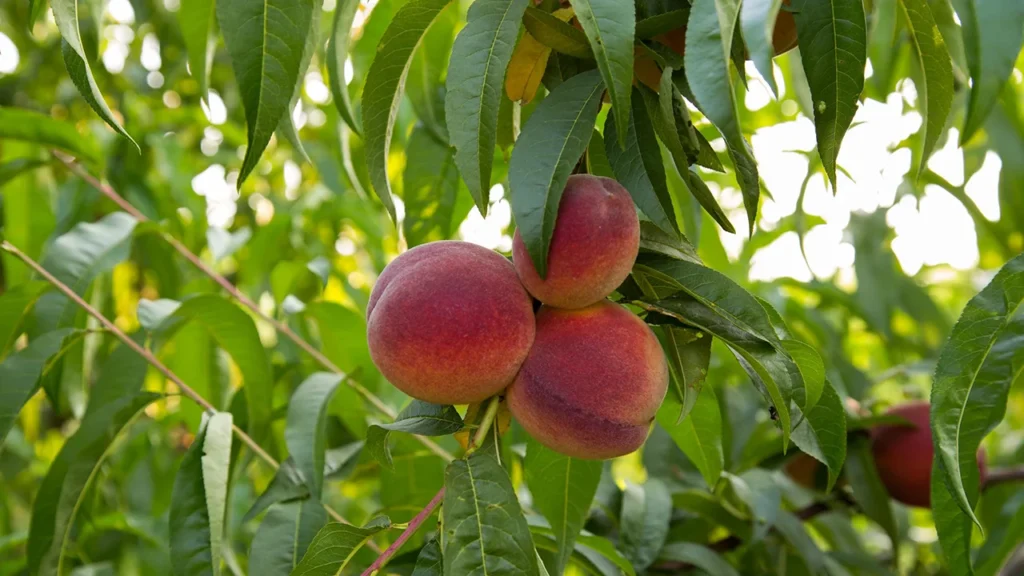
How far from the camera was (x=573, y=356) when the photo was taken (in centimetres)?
78

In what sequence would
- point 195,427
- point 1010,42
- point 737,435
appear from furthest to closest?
point 737,435 → point 195,427 → point 1010,42

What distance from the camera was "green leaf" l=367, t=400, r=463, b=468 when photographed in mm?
812

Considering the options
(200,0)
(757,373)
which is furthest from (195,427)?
(757,373)

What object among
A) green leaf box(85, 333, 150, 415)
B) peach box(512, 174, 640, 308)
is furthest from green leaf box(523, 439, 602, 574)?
green leaf box(85, 333, 150, 415)

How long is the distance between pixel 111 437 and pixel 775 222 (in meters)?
1.76

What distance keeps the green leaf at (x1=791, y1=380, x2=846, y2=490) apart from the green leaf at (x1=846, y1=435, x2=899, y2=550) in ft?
2.40

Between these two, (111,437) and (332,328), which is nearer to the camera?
(111,437)

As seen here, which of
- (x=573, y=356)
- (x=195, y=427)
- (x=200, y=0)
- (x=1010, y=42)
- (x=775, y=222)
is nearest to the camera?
(x=1010, y=42)

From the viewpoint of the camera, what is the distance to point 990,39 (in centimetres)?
63

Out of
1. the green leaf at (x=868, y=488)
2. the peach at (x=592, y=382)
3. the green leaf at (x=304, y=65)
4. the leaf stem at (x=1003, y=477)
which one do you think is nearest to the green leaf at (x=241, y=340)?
the green leaf at (x=304, y=65)

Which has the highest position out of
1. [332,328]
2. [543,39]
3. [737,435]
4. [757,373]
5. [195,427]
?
[543,39]

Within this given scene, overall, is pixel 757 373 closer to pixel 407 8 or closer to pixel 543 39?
pixel 543 39

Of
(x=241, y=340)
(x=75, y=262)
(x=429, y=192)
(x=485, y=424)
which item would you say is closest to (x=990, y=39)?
(x=485, y=424)

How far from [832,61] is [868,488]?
1.01m
